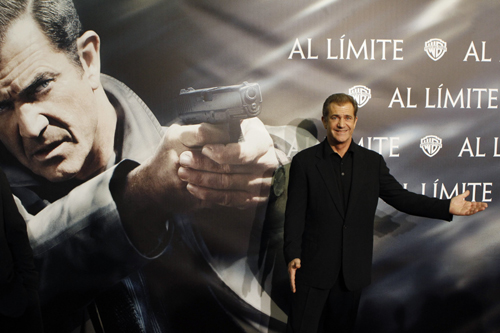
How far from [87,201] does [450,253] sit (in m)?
2.17

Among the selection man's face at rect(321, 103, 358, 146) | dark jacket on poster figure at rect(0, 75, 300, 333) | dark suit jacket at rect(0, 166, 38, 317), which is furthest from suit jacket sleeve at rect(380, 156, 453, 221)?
dark suit jacket at rect(0, 166, 38, 317)

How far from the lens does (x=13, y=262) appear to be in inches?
61.7

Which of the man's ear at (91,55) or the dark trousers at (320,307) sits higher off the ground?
the man's ear at (91,55)

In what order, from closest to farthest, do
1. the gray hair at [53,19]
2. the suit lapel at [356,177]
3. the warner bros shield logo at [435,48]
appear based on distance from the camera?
the suit lapel at [356,177] < the gray hair at [53,19] < the warner bros shield logo at [435,48]

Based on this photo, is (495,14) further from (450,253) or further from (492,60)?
(450,253)

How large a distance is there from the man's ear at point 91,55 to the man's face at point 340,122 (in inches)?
51.5

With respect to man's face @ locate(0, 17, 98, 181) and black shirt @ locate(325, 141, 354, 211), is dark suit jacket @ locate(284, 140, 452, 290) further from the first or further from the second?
man's face @ locate(0, 17, 98, 181)

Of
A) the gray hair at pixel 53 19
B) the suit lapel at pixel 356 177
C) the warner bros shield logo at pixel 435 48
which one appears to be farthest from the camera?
the warner bros shield logo at pixel 435 48

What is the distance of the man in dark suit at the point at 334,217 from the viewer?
143cm

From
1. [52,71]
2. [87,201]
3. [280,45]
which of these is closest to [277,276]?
[87,201]

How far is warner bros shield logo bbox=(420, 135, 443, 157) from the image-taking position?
189cm

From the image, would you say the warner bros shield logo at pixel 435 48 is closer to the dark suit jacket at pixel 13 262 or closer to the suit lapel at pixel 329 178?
the suit lapel at pixel 329 178

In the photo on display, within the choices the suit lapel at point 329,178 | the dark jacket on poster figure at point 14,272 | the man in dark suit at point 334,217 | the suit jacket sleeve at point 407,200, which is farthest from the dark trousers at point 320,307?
the dark jacket on poster figure at point 14,272

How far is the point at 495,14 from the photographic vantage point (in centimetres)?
186
